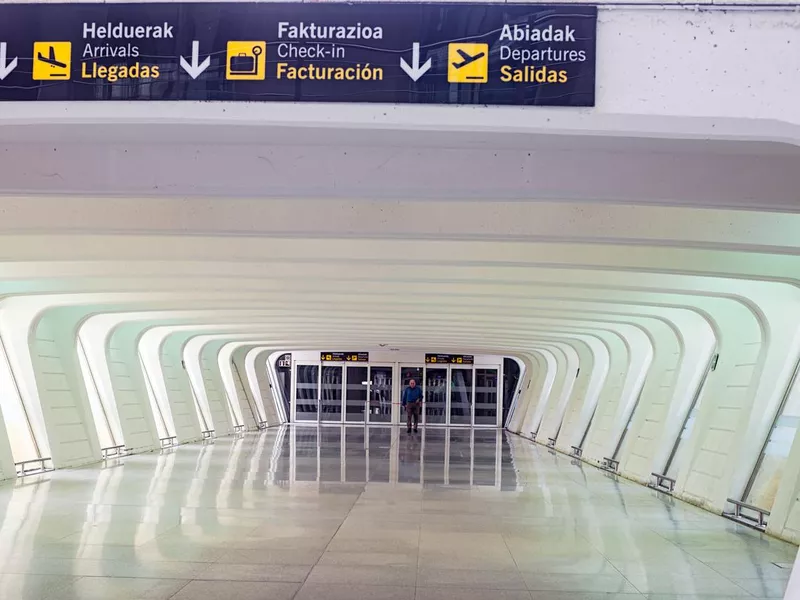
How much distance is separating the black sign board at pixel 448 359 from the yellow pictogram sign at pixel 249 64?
33630 millimetres

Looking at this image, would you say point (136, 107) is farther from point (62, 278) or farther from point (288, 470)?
point (288, 470)

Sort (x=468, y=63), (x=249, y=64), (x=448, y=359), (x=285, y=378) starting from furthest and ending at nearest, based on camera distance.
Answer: (x=285, y=378), (x=448, y=359), (x=249, y=64), (x=468, y=63)

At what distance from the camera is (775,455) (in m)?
10.6

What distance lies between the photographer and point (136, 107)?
4750mm

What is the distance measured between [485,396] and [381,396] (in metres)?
4.55

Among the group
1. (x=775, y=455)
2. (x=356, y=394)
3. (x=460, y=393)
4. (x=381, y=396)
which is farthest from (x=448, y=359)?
Result: (x=775, y=455)

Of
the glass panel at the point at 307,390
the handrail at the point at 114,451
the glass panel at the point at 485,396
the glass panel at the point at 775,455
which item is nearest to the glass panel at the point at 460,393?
the glass panel at the point at 485,396

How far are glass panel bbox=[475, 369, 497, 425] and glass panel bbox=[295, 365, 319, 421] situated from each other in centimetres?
709

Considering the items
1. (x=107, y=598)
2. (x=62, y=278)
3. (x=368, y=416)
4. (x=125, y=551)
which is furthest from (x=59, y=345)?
(x=368, y=416)

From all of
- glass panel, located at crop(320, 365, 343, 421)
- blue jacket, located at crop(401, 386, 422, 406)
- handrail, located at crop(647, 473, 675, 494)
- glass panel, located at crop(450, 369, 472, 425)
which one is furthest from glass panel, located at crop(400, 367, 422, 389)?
handrail, located at crop(647, 473, 675, 494)

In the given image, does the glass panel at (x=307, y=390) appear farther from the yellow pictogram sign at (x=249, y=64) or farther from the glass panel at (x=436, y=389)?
the yellow pictogram sign at (x=249, y=64)

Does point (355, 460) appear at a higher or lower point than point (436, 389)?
higher

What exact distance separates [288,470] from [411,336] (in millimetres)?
10133

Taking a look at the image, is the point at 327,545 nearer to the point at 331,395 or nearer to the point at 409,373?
the point at 409,373
